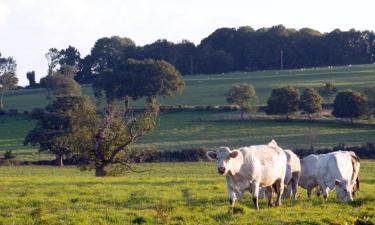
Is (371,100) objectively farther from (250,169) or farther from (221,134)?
(250,169)

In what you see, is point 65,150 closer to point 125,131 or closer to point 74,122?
point 74,122

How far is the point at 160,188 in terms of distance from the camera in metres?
29.4

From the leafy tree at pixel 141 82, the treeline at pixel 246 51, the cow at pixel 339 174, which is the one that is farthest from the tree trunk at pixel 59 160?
the treeline at pixel 246 51

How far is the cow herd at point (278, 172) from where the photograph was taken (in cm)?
2172

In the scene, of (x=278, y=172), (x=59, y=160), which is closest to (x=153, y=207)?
(x=278, y=172)

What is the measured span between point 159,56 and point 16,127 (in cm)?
6939

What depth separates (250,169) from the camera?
22.1 metres

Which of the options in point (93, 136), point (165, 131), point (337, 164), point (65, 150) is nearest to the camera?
point (337, 164)

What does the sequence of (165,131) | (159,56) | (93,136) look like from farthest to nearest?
(159,56) < (165,131) < (93,136)

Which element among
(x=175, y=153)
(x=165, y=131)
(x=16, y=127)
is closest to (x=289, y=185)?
(x=175, y=153)

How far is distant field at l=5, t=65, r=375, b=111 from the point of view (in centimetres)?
11625

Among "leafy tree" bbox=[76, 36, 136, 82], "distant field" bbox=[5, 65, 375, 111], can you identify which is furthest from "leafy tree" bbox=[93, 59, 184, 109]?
"leafy tree" bbox=[76, 36, 136, 82]

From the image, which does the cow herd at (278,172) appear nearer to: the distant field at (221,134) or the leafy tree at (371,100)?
the distant field at (221,134)

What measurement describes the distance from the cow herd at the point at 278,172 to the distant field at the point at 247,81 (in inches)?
3147
